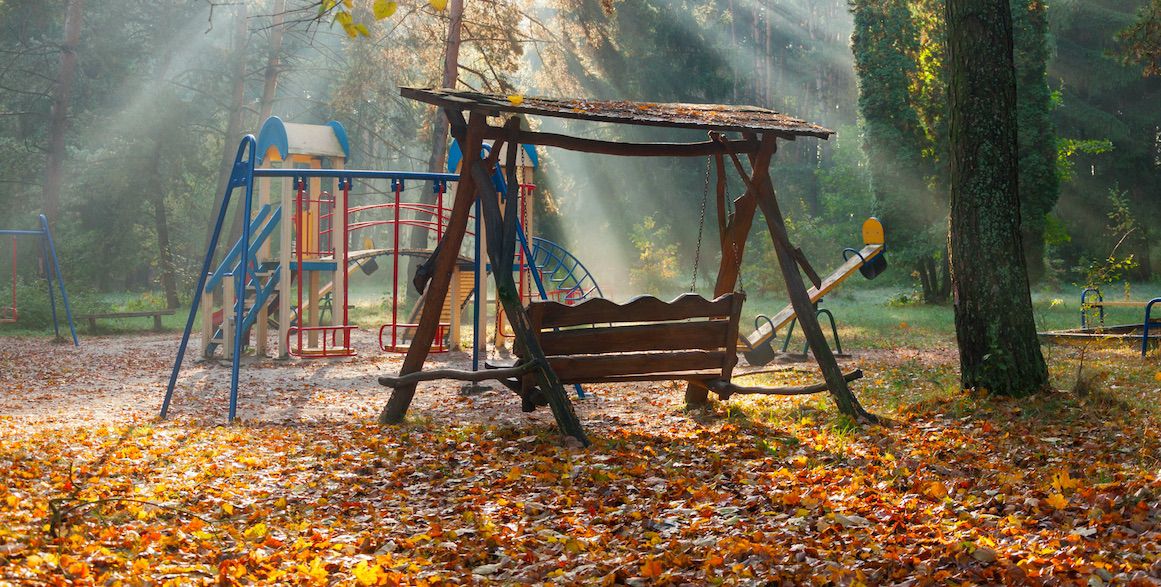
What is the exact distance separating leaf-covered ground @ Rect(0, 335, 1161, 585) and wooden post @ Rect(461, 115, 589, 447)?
0.23 m

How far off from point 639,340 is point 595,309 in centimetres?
47

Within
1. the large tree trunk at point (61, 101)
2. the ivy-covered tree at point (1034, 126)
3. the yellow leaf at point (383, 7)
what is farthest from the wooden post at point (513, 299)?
the large tree trunk at point (61, 101)

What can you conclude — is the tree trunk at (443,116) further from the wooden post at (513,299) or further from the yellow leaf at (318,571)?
the yellow leaf at (318,571)

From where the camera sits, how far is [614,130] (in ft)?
109

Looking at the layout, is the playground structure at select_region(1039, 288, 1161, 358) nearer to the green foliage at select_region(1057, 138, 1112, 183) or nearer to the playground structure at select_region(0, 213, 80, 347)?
the green foliage at select_region(1057, 138, 1112, 183)

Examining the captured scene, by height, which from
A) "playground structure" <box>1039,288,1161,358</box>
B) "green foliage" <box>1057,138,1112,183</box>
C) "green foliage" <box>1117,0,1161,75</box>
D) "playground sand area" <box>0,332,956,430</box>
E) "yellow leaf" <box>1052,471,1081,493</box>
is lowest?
"playground sand area" <box>0,332,956,430</box>

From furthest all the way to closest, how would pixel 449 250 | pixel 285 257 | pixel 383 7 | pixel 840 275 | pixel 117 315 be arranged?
pixel 117 315, pixel 285 257, pixel 840 275, pixel 449 250, pixel 383 7

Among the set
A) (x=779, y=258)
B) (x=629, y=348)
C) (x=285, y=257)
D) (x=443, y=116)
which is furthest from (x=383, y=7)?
(x=443, y=116)

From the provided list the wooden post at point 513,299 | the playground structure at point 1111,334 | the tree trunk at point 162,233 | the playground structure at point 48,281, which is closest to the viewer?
the wooden post at point 513,299

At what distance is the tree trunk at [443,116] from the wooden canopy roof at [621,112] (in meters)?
10.4

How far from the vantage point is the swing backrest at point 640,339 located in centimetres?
748

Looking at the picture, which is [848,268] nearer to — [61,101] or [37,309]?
[37,309]

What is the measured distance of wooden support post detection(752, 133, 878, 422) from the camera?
7711mm

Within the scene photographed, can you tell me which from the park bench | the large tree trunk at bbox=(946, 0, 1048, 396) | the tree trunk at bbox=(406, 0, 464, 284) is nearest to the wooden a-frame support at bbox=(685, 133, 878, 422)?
the large tree trunk at bbox=(946, 0, 1048, 396)
